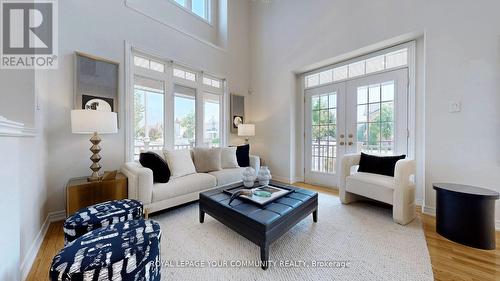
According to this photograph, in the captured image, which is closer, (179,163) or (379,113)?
(179,163)

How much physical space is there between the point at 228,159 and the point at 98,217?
224 centimetres

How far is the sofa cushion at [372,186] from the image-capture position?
91.7 inches

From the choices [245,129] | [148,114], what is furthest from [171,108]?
[245,129]

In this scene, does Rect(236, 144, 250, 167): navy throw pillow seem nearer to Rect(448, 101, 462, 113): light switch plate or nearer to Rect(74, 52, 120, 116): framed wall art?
Rect(74, 52, 120, 116): framed wall art

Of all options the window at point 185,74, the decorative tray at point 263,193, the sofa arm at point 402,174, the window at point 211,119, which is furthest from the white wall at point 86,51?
the sofa arm at point 402,174

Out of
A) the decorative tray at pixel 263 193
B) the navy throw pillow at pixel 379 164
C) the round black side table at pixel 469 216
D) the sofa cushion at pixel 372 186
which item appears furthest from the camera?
the navy throw pillow at pixel 379 164

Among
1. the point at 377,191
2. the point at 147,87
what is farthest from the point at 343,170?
the point at 147,87

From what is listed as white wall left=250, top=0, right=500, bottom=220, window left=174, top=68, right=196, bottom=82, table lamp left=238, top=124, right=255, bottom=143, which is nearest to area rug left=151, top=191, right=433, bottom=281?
white wall left=250, top=0, right=500, bottom=220

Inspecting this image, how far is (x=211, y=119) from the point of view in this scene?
4.30 m

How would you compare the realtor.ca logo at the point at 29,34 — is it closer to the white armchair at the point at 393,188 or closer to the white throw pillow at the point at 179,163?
the white throw pillow at the point at 179,163

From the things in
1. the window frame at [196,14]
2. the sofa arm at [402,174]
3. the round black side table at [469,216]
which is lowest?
the round black side table at [469,216]

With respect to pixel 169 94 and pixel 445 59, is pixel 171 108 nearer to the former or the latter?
pixel 169 94

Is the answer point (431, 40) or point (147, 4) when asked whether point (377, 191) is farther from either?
point (147, 4)

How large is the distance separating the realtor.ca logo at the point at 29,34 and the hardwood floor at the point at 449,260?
1.62m
